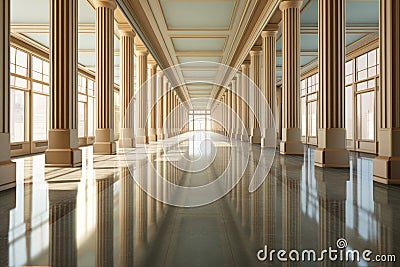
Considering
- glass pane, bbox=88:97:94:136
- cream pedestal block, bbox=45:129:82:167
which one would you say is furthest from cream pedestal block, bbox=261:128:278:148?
glass pane, bbox=88:97:94:136

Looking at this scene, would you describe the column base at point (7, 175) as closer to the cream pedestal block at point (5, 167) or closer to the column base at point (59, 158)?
the cream pedestal block at point (5, 167)

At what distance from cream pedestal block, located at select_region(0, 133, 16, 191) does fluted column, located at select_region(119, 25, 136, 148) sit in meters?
11.1

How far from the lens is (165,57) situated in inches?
1112

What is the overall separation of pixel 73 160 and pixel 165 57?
65.0 feet

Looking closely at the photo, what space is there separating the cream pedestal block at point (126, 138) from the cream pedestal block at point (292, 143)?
8.23 meters

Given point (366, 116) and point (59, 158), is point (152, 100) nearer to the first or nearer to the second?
point (366, 116)

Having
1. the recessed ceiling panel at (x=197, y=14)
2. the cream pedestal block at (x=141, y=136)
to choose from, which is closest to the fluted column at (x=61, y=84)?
the recessed ceiling panel at (x=197, y=14)

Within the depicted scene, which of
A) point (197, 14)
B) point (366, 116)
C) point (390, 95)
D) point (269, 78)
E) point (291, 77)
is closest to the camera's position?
point (390, 95)

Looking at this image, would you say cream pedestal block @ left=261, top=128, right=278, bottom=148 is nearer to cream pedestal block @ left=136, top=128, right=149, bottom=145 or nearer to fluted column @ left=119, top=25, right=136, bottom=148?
fluted column @ left=119, top=25, right=136, bottom=148

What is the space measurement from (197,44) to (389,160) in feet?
65.0

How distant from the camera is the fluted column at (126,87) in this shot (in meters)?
17.8

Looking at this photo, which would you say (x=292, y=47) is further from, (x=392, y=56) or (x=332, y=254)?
(x=332, y=254)

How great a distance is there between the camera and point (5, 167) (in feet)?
20.8

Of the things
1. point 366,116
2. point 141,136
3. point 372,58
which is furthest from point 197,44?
point 366,116
